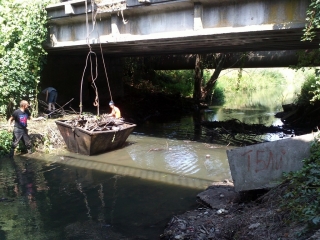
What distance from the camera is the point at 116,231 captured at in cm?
571

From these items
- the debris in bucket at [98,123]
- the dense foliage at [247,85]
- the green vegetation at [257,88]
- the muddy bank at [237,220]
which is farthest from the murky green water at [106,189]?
the dense foliage at [247,85]

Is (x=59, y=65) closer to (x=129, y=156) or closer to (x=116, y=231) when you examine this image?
(x=129, y=156)

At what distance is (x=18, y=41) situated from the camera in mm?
12555

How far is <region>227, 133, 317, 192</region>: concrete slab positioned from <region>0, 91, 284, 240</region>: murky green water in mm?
1526

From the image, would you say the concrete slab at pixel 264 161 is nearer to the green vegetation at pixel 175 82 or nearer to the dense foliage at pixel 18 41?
the dense foliage at pixel 18 41

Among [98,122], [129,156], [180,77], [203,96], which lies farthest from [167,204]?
[180,77]

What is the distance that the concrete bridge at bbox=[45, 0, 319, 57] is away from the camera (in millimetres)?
7793

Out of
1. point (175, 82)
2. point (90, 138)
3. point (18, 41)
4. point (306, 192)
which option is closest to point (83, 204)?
point (90, 138)

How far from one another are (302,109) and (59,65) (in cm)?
1233

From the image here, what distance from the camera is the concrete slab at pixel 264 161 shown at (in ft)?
18.2

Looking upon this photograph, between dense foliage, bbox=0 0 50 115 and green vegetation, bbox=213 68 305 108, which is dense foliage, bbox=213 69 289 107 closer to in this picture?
green vegetation, bbox=213 68 305 108

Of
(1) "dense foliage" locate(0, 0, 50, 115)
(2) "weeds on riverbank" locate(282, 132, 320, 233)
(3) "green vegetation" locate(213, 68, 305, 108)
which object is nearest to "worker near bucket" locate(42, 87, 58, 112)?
(1) "dense foliage" locate(0, 0, 50, 115)

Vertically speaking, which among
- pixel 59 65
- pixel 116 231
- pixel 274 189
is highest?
pixel 59 65

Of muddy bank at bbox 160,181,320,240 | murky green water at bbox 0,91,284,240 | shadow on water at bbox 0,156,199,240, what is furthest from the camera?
murky green water at bbox 0,91,284,240
